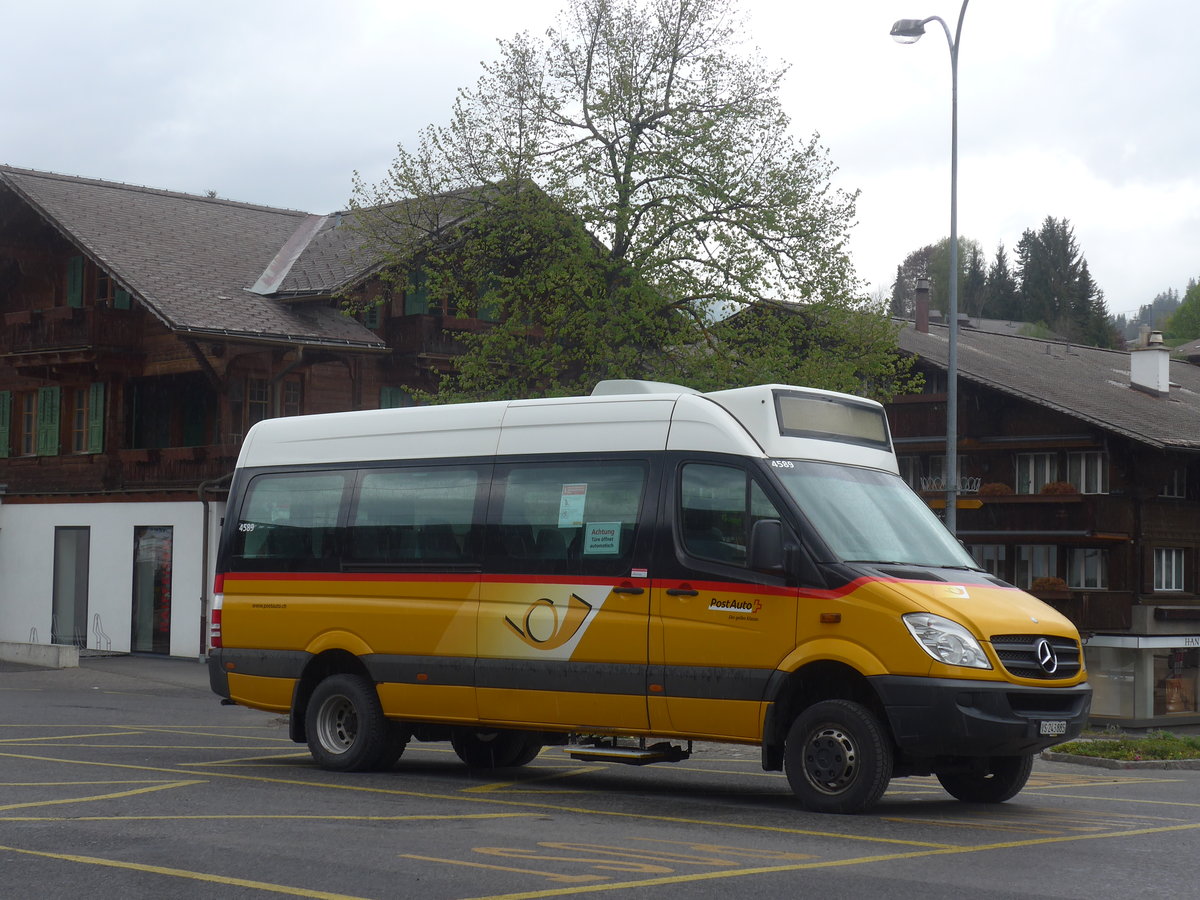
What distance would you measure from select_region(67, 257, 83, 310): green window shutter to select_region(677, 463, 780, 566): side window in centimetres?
2866

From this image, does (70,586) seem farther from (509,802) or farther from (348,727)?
(509,802)

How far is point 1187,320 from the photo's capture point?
142 meters

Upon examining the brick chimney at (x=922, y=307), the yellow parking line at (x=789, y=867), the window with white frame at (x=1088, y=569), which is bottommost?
the yellow parking line at (x=789, y=867)

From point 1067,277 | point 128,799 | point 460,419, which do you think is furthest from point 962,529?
point 1067,277

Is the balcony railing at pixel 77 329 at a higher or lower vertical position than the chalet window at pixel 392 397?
higher

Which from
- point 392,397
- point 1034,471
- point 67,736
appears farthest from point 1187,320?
point 67,736

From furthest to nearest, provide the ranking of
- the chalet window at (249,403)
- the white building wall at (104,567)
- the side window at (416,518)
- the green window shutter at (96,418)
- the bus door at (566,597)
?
the green window shutter at (96,418), the chalet window at (249,403), the white building wall at (104,567), the side window at (416,518), the bus door at (566,597)

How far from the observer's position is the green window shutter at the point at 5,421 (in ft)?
130

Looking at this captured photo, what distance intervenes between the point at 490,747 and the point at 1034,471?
3280 cm

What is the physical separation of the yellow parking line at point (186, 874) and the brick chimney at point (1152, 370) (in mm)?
44314

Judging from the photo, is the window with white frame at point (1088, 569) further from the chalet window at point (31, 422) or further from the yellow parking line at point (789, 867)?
the yellow parking line at point (789, 867)

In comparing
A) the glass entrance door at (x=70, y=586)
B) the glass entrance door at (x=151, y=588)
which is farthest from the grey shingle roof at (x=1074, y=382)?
the glass entrance door at (x=70, y=586)

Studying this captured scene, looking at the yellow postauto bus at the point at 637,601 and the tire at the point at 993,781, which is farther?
the tire at the point at 993,781

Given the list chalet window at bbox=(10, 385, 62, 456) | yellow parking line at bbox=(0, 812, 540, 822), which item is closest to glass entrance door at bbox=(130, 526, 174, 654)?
chalet window at bbox=(10, 385, 62, 456)
